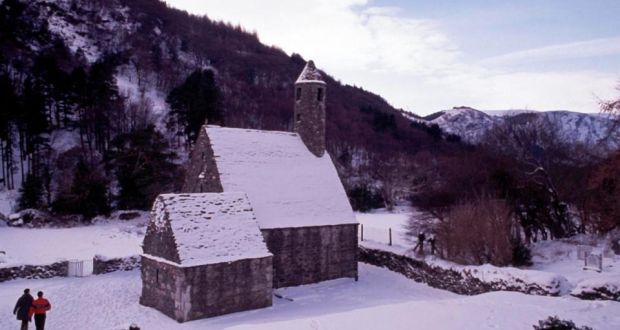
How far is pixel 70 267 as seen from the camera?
19531mm

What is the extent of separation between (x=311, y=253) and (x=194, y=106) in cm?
2845

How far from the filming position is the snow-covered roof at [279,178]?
19.2 meters

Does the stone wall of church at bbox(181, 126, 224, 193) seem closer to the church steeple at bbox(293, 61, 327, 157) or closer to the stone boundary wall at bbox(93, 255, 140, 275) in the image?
the stone boundary wall at bbox(93, 255, 140, 275)

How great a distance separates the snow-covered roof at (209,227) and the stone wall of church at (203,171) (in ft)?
7.27

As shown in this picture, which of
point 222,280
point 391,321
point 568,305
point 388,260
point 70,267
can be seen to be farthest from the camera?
point 388,260

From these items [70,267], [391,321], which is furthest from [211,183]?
[391,321]

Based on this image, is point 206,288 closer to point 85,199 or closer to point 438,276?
point 438,276

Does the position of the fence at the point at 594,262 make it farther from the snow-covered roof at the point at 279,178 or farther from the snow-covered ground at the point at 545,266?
the snow-covered roof at the point at 279,178

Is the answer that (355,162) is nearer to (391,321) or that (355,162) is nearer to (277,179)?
(277,179)

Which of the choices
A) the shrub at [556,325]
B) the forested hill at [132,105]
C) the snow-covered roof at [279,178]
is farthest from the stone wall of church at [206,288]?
the forested hill at [132,105]

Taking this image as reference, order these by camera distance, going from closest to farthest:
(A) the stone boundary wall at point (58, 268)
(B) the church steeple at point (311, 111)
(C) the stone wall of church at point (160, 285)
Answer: (C) the stone wall of church at point (160, 285) < (A) the stone boundary wall at point (58, 268) < (B) the church steeple at point (311, 111)

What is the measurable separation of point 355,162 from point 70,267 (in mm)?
53608

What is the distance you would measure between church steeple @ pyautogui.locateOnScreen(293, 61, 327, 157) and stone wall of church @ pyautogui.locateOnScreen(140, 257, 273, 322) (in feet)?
28.6

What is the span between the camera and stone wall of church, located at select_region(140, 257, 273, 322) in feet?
47.1
